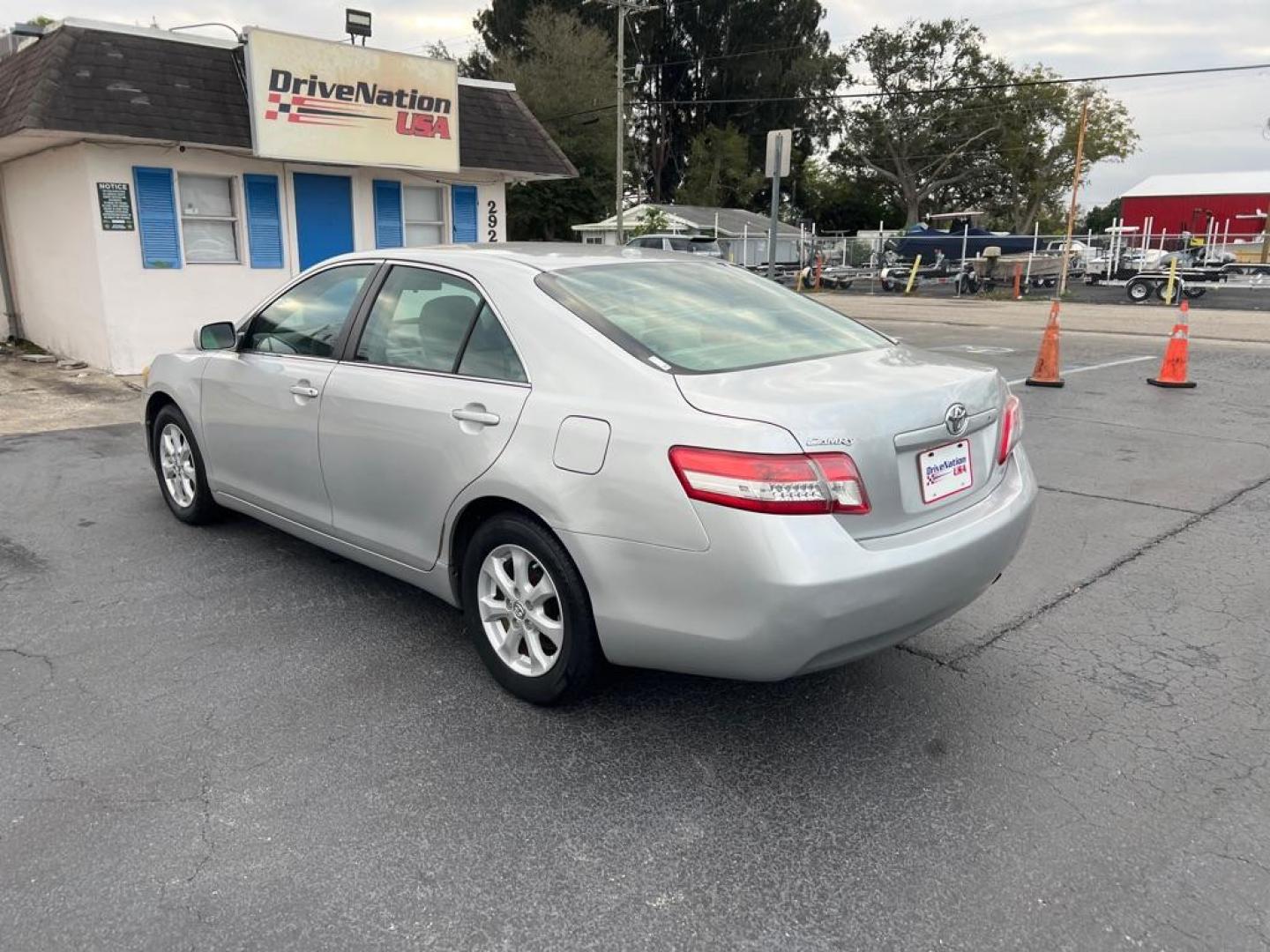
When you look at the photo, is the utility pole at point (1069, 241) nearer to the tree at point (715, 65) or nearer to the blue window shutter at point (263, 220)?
the blue window shutter at point (263, 220)

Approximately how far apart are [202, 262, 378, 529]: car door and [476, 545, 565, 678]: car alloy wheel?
108 centimetres

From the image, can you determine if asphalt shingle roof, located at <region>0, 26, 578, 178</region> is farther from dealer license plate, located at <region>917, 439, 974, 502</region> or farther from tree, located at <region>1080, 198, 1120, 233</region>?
tree, located at <region>1080, 198, 1120, 233</region>

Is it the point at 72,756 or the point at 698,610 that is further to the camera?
the point at 72,756

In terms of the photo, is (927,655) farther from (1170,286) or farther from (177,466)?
(1170,286)

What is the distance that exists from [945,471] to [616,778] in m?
1.41

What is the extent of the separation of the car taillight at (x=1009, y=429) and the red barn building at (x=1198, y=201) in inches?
2437

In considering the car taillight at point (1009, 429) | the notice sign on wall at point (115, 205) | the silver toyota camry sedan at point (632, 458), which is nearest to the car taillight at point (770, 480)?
the silver toyota camry sedan at point (632, 458)

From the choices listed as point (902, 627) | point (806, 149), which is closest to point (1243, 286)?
point (902, 627)

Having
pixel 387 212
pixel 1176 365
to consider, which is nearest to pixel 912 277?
pixel 1176 365

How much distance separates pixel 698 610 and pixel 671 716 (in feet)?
2.36

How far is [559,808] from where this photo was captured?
274 cm

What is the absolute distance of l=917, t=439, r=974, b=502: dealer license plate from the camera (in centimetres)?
292

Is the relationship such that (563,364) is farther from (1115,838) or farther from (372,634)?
(1115,838)

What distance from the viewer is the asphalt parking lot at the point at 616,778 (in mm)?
2312
